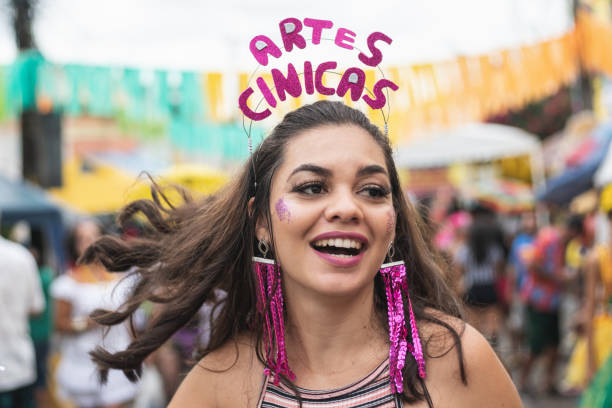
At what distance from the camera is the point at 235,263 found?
251 cm

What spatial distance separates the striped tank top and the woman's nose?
0.45 meters

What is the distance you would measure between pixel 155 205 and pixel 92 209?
11763 mm

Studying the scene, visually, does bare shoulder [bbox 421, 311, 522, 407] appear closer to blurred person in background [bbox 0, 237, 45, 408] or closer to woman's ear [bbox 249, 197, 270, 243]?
woman's ear [bbox 249, 197, 270, 243]

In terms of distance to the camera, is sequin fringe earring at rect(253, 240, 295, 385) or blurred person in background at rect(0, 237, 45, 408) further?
blurred person in background at rect(0, 237, 45, 408)

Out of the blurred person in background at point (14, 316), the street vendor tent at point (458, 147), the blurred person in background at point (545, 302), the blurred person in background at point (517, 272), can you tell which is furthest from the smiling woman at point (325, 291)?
the street vendor tent at point (458, 147)

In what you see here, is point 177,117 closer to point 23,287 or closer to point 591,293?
point 23,287

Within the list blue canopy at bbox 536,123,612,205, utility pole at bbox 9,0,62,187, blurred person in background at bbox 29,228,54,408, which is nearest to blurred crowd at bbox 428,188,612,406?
blue canopy at bbox 536,123,612,205

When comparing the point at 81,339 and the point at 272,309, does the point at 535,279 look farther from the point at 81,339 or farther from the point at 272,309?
the point at 272,309

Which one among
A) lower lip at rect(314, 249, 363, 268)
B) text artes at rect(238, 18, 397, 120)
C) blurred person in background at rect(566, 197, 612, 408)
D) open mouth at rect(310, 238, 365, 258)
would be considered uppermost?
text artes at rect(238, 18, 397, 120)

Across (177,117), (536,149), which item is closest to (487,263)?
(177,117)

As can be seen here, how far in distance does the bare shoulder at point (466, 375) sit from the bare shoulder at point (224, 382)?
516 mm

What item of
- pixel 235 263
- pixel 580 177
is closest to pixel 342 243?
pixel 235 263

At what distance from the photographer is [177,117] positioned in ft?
28.5

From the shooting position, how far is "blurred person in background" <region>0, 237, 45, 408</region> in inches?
187
